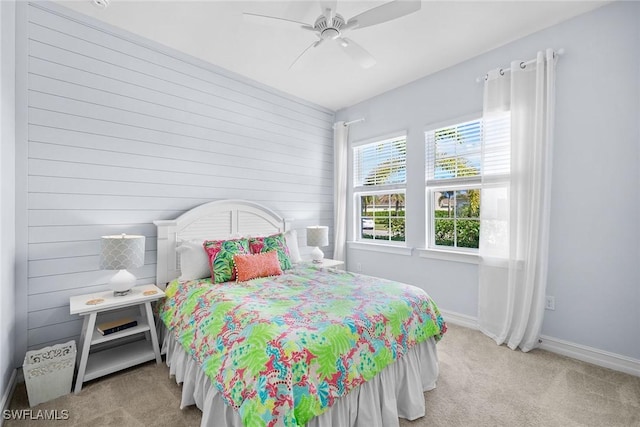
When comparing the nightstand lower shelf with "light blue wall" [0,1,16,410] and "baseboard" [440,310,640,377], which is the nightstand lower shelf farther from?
"baseboard" [440,310,640,377]

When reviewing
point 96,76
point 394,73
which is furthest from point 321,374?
point 394,73

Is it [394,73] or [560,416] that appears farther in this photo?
[394,73]

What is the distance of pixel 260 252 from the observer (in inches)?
112

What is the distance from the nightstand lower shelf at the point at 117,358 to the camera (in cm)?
215

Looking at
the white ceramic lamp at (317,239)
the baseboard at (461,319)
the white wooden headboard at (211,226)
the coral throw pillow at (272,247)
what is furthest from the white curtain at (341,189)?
the baseboard at (461,319)

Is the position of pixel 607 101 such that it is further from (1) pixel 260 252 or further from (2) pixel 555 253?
(1) pixel 260 252

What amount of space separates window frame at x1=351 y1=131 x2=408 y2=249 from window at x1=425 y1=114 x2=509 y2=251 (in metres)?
0.38

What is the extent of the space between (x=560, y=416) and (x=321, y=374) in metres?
1.62

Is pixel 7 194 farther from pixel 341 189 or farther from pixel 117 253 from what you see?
pixel 341 189

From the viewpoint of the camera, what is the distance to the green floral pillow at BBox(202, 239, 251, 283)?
2.50 m

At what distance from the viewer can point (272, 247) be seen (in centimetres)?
294

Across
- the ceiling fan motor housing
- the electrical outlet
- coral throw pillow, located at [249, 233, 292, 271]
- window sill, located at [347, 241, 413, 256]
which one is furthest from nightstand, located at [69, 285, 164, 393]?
the electrical outlet

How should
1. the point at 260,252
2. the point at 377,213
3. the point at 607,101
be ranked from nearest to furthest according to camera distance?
the point at 607,101, the point at 260,252, the point at 377,213

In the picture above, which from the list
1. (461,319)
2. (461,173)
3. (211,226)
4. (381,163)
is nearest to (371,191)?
(381,163)
